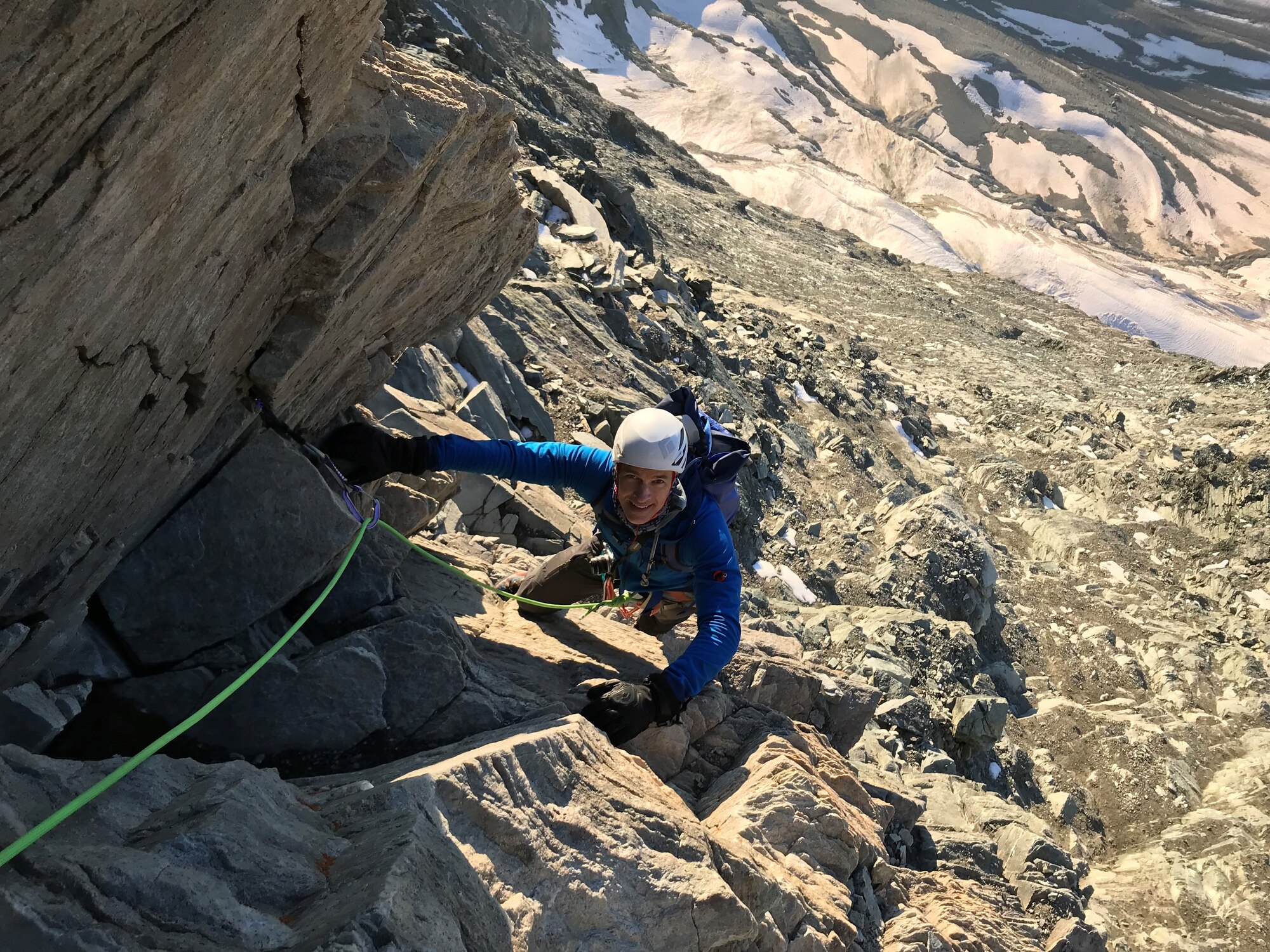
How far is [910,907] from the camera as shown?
5.74m

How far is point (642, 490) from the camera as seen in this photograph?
222 inches

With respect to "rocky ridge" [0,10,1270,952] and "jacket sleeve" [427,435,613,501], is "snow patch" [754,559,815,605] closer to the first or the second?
"rocky ridge" [0,10,1270,952]

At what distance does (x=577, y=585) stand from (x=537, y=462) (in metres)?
1.10

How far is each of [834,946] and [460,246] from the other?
16.4 feet

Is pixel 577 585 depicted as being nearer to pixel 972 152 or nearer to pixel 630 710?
pixel 630 710

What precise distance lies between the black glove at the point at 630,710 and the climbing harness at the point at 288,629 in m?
1.13

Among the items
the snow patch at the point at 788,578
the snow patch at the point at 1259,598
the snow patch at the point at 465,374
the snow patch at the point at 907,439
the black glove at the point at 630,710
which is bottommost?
the snow patch at the point at 907,439

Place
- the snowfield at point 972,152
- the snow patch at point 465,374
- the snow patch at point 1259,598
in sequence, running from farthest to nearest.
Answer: the snowfield at point 972,152, the snow patch at point 1259,598, the snow patch at point 465,374

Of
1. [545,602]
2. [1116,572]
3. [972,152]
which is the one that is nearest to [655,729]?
[545,602]

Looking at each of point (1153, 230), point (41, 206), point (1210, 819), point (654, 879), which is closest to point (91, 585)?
point (41, 206)

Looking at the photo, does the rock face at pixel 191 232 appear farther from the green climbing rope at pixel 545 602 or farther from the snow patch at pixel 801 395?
the snow patch at pixel 801 395

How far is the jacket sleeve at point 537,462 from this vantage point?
6004mm

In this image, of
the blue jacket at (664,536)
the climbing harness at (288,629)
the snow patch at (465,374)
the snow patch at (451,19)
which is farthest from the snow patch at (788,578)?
the snow patch at (451,19)

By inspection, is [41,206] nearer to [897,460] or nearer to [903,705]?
[903,705]
